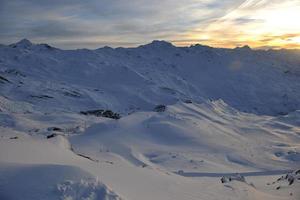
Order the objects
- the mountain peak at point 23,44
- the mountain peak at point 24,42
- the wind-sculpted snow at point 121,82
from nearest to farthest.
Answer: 1. the wind-sculpted snow at point 121,82
2. the mountain peak at point 23,44
3. the mountain peak at point 24,42

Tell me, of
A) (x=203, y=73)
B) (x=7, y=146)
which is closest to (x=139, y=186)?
(x=7, y=146)

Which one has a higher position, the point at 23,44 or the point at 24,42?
the point at 24,42

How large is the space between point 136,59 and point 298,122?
14333 cm

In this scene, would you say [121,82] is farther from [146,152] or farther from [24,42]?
[146,152]

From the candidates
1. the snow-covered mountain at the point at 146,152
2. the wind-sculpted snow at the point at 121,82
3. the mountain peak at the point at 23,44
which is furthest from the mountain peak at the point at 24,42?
the snow-covered mountain at the point at 146,152

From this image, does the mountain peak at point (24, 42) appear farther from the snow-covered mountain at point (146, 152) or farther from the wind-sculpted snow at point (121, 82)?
the snow-covered mountain at point (146, 152)

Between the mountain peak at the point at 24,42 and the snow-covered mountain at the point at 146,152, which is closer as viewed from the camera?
the snow-covered mountain at the point at 146,152

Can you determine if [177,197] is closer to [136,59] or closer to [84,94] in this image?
[84,94]

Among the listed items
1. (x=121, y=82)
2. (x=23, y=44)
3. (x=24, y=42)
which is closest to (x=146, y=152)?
(x=121, y=82)

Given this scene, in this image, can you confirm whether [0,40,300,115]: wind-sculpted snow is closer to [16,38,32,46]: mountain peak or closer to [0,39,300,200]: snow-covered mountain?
[16,38,32,46]: mountain peak

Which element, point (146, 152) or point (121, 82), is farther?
point (121, 82)

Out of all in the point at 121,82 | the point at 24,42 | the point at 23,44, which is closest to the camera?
the point at 121,82

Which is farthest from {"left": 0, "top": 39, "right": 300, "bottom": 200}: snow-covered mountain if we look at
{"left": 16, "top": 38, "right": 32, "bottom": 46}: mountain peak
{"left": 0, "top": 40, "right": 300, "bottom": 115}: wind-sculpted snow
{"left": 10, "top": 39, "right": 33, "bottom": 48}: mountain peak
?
{"left": 16, "top": 38, "right": 32, "bottom": 46}: mountain peak

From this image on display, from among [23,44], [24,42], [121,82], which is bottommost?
[121,82]
